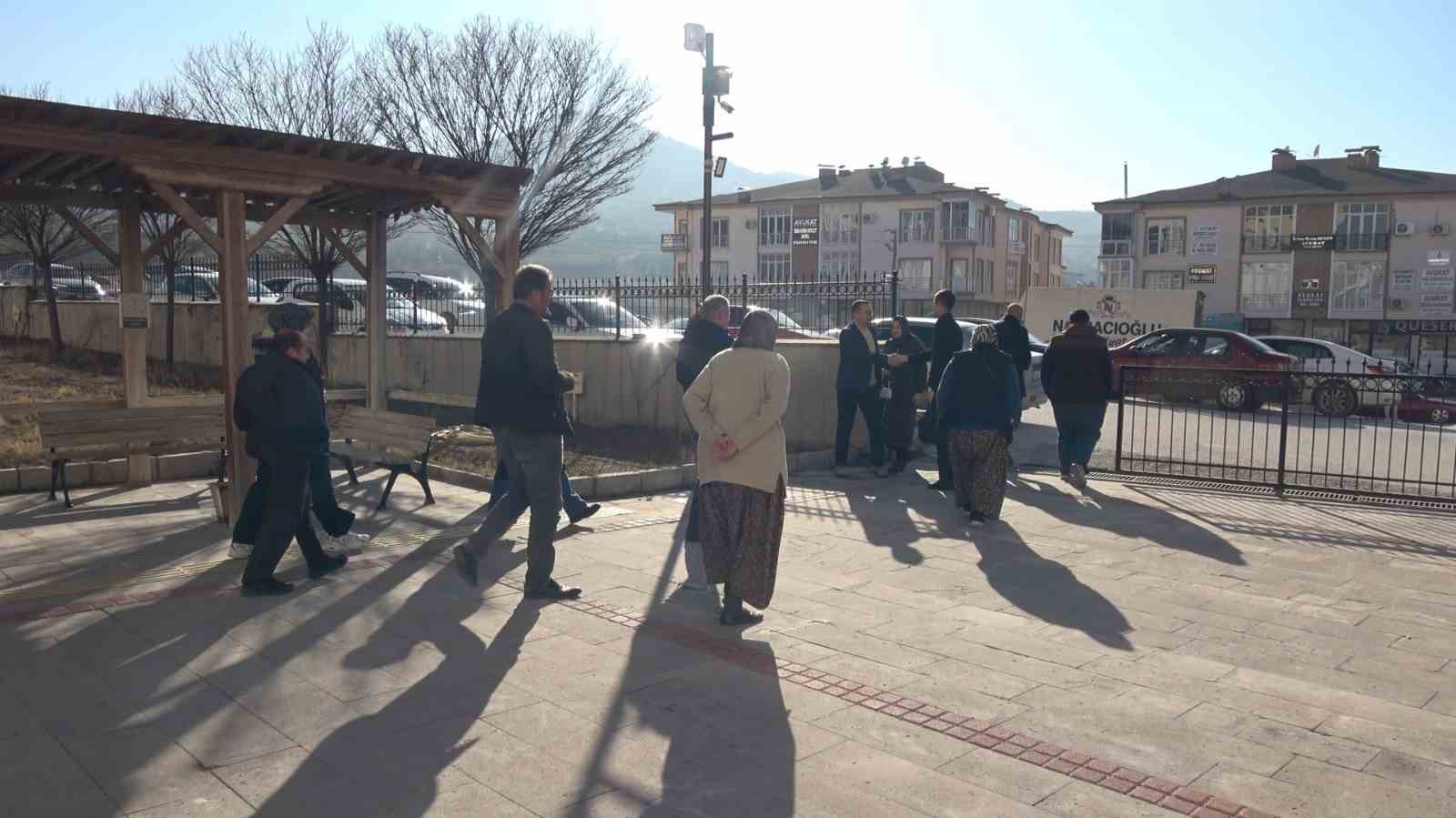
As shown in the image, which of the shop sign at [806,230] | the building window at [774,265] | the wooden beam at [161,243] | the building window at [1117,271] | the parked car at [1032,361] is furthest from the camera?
the building window at [774,265]

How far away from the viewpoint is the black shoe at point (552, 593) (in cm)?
668

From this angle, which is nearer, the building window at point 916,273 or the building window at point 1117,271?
the building window at point 1117,271

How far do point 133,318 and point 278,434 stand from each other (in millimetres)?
4681

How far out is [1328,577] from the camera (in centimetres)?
736

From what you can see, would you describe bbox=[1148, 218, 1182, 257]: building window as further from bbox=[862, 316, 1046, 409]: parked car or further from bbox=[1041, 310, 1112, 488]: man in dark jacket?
bbox=[1041, 310, 1112, 488]: man in dark jacket

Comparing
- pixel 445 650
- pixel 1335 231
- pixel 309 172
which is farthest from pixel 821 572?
pixel 1335 231

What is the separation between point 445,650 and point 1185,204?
6317 cm

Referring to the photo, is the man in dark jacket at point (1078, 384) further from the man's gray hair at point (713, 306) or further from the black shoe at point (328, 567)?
the black shoe at point (328, 567)

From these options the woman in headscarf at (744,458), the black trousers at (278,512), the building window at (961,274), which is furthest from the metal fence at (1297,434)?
the building window at (961,274)

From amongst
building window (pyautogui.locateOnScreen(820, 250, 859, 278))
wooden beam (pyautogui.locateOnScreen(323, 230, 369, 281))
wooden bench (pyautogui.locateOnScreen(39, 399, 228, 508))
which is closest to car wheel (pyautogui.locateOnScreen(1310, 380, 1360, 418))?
wooden beam (pyautogui.locateOnScreen(323, 230, 369, 281))

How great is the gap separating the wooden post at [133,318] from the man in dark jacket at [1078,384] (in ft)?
27.2

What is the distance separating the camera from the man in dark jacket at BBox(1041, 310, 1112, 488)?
35.6ft

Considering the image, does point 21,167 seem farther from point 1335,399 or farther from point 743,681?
point 1335,399

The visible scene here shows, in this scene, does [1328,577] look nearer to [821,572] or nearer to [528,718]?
[821,572]
